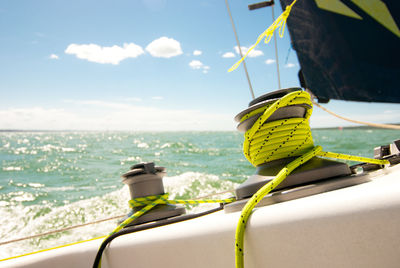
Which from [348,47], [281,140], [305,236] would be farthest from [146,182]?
[348,47]

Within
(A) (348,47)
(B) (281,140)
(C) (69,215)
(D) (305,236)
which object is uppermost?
(A) (348,47)

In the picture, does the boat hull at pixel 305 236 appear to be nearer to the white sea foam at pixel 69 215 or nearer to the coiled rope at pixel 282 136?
the coiled rope at pixel 282 136

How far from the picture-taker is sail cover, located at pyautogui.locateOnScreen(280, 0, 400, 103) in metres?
1.73

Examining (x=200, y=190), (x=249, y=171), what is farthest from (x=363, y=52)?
(x=249, y=171)

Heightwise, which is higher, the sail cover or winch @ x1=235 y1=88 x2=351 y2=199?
the sail cover

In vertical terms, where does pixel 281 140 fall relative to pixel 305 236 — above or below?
above

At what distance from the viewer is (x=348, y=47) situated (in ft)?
6.55

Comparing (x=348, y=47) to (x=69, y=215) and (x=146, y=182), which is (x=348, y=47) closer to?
(x=146, y=182)

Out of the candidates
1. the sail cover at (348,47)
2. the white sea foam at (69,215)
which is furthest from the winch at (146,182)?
the white sea foam at (69,215)

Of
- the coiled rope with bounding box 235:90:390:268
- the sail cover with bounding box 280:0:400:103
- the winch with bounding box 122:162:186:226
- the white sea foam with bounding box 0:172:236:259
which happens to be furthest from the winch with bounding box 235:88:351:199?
the white sea foam with bounding box 0:172:236:259

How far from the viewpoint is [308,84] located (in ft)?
8.01

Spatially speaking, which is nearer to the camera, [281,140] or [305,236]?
[305,236]

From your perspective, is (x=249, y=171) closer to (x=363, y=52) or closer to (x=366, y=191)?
(x=363, y=52)

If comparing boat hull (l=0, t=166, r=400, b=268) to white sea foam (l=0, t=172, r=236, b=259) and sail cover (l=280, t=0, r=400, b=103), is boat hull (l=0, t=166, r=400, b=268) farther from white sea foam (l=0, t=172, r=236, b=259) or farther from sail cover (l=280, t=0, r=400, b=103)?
white sea foam (l=0, t=172, r=236, b=259)
